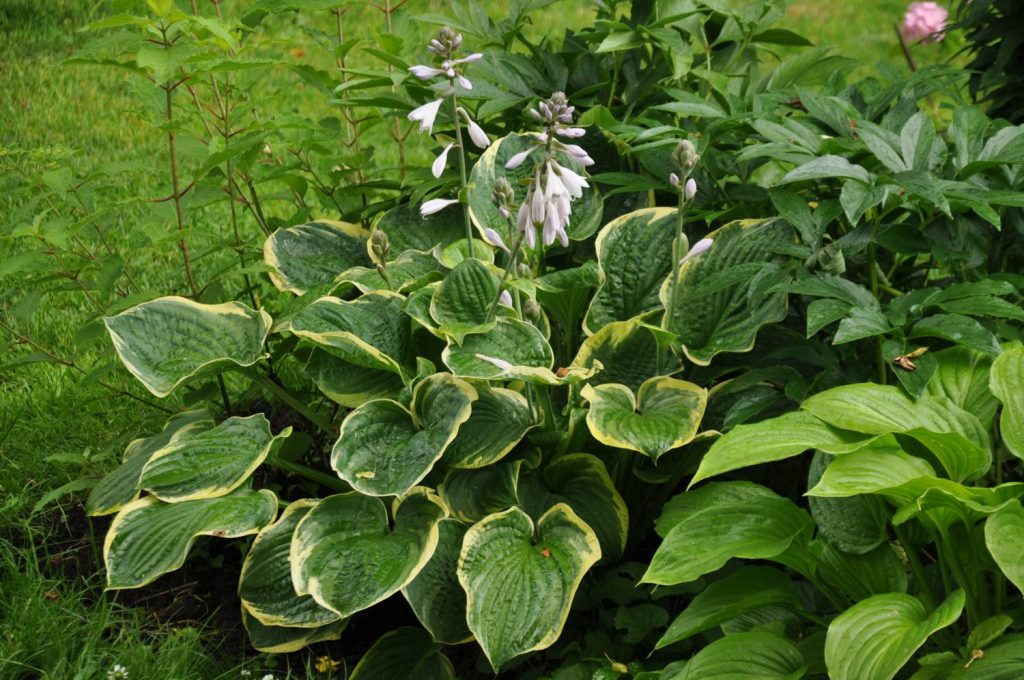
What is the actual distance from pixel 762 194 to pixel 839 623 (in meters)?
1.33

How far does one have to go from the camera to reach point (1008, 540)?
1835mm

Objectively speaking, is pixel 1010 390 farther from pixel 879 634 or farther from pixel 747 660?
pixel 747 660

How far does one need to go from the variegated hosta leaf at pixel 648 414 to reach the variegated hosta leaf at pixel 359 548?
401mm

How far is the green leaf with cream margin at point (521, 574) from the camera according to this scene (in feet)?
7.30

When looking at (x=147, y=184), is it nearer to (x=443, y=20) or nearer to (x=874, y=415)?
(x=443, y=20)

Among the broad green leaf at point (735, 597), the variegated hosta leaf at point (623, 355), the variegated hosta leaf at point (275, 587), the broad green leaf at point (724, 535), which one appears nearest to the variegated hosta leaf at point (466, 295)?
the variegated hosta leaf at point (623, 355)

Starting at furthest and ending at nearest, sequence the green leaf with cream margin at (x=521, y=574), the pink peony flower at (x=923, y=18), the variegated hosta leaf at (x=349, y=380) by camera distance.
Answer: the pink peony flower at (x=923, y=18)
the variegated hosta leaf at (x=349, y=380)
the green leaf with cream margin at (x=521, y=574)

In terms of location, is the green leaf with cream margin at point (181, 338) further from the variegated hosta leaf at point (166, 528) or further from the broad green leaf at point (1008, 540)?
the broad green leaf at point (1008, 540)

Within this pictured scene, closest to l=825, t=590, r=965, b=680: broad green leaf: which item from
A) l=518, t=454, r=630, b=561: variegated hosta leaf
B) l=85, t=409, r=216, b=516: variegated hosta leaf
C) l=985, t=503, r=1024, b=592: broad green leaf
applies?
l=985, t=503, r=1024, b=592: broad green leaf

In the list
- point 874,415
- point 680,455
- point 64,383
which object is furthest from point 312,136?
point 874,415

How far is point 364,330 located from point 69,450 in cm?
110

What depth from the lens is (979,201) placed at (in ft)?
7.32

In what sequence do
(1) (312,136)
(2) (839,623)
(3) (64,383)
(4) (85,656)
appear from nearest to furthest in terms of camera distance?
(2) (839,623) → (4) (85,656) → (1) (312,136) → (3) (64,383)

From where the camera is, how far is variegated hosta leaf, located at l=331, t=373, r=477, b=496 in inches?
92.0
